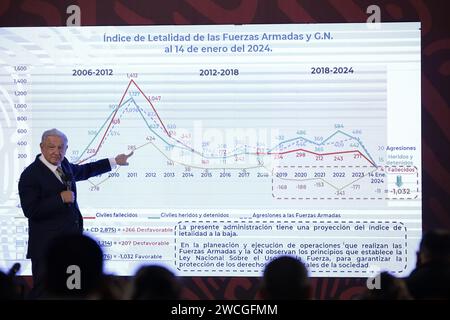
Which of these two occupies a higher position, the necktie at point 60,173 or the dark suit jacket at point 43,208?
the necktie at point 60,173

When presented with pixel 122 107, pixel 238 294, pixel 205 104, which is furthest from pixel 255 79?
pixel 238 294

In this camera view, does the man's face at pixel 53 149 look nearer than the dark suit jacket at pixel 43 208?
No

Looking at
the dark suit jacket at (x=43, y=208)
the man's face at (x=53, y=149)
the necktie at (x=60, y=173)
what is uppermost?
the man's face at (x=53, y=149)

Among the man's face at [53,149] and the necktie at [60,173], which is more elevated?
the man's face at [53,149]

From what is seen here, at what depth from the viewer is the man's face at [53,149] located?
16.5ft

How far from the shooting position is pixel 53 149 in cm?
505

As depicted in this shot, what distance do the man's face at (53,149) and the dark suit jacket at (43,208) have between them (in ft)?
0.25

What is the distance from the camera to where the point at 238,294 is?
17.5ft

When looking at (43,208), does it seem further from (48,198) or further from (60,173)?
(60,173)

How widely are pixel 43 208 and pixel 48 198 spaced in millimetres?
74

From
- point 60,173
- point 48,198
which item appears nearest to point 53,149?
point 60,173

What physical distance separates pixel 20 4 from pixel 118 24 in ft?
2.44

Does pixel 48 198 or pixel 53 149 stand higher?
pixel 53 149

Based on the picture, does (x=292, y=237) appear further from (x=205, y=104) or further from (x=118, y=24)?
(x=118, y=24)
